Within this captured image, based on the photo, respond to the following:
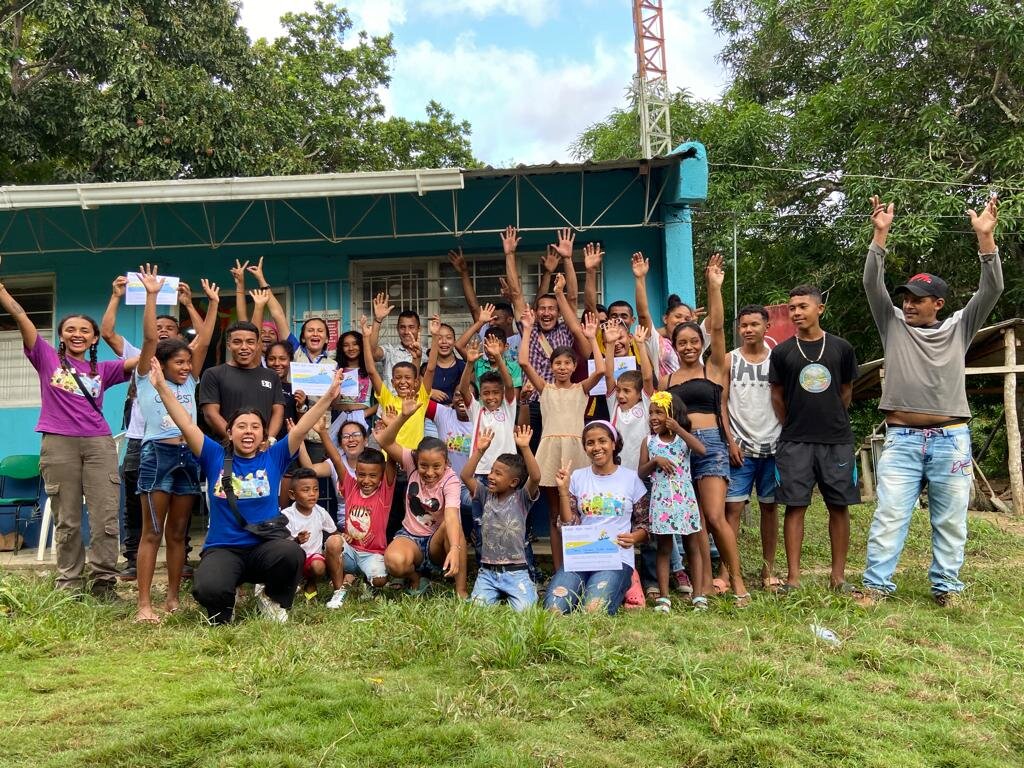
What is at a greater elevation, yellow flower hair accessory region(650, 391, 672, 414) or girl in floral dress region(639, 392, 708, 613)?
yellow flower hair accessory region(650, 391, 672, 414)

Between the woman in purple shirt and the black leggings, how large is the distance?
99 cm

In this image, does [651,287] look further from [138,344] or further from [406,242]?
[138,344]

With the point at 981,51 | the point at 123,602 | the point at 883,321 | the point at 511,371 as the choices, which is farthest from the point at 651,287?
the point at 981,51

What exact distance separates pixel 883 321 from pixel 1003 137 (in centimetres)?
847

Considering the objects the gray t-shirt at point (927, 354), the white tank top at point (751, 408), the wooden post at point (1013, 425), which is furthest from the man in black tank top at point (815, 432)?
the wooden post at point (1013, 425)

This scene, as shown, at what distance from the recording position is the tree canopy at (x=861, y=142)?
36.9 feet

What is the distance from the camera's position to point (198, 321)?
654 centimetres

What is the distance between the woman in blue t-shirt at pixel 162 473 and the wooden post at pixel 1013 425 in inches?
361

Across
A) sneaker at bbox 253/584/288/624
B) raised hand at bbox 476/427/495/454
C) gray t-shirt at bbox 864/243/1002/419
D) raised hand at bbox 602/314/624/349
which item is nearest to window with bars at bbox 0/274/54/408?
sneaker at bbox 253/584/288/624

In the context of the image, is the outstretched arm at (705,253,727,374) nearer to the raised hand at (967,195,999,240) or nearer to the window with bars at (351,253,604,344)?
the raised hand at (967,195,999,240)

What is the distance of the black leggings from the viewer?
184 inches

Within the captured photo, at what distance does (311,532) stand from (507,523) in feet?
4.24

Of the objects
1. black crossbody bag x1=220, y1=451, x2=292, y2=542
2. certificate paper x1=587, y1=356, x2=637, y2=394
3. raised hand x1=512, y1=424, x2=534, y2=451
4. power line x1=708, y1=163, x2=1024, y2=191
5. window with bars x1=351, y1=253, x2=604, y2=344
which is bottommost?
black crossbody bag x1=220, y1=451, x2=292, y2=542

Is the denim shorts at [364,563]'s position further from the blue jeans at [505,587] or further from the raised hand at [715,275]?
the raised hand at [715,275]
